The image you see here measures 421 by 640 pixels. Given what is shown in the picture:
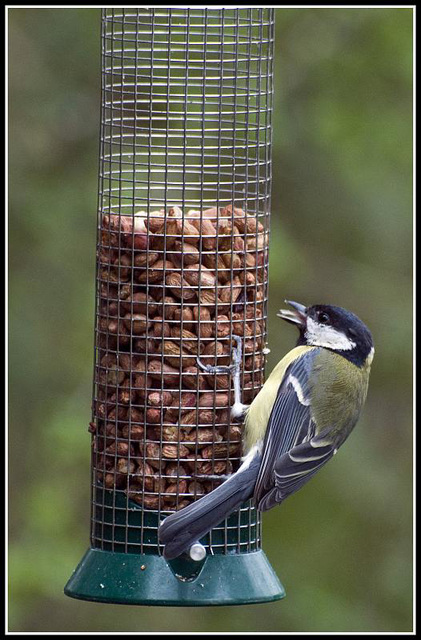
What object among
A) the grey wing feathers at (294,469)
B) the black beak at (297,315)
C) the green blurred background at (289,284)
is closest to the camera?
the grey wing feathers at (294,469)

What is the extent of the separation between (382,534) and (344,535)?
1.16 ft

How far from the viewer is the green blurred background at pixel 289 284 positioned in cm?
850

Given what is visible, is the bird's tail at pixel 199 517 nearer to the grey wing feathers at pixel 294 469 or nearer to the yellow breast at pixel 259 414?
the grey wing feathers at pixel 294 469

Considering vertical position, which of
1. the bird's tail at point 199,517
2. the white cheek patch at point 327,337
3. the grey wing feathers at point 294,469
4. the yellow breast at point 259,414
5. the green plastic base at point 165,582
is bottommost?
the green plastic base at point 165,582

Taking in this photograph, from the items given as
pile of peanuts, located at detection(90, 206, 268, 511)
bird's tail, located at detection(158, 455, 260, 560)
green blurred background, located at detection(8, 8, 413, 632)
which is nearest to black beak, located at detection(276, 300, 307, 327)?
pile of peanuts, located at detection(90, 206, 268, 511)

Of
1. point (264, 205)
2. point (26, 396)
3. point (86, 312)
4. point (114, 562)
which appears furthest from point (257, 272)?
point (26, 396)

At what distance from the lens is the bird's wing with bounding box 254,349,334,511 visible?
5438mm

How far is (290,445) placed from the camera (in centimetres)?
560

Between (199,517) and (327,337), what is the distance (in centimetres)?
120

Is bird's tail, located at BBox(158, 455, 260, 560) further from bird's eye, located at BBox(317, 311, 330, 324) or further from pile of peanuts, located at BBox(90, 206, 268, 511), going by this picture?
bird's eye, located at BBox(317, 311, 330, 324)

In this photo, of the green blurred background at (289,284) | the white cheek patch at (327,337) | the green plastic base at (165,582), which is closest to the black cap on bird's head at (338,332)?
the white cheek patch at (327,337)

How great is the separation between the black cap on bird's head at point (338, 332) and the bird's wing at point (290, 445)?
0.22 m

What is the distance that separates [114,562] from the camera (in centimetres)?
538

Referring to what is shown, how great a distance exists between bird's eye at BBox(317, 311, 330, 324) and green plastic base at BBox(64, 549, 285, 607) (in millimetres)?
1186
